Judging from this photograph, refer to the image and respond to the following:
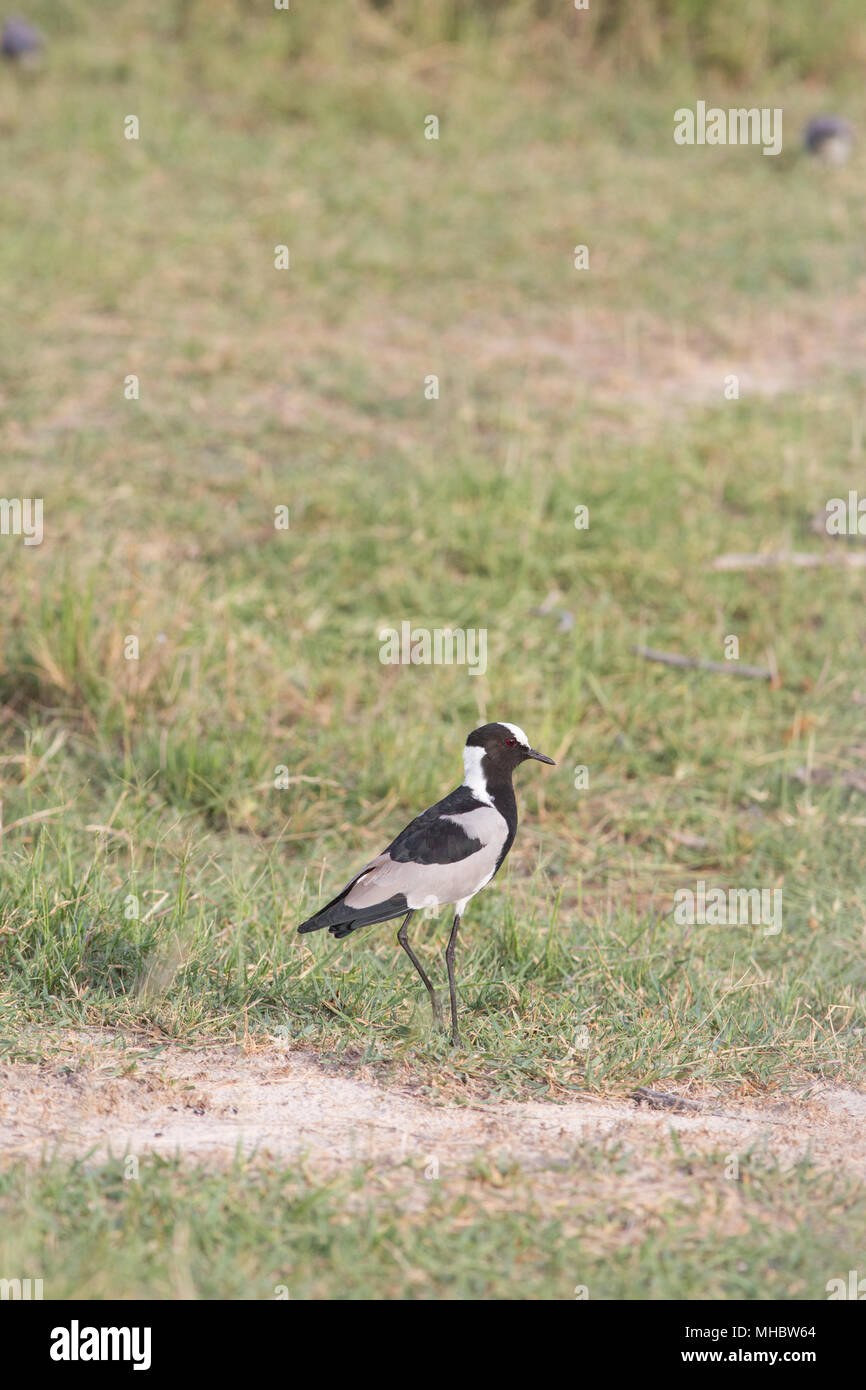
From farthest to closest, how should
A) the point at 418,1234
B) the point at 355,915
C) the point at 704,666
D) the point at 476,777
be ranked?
the point at 704,666
the point at 476,777
the point at 355,915
the point at 418,1234

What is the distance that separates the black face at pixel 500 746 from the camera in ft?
12.2

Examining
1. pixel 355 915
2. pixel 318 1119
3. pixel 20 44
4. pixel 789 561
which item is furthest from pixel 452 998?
pixel 20 44

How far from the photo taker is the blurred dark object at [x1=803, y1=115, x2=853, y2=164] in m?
9.88

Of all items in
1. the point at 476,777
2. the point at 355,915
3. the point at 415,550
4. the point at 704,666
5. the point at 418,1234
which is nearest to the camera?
the point at 418,1234

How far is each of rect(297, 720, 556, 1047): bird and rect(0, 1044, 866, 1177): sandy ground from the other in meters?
0.31

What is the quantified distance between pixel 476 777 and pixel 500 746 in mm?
93

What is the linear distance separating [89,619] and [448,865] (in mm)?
2111

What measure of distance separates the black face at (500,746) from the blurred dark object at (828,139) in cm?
740

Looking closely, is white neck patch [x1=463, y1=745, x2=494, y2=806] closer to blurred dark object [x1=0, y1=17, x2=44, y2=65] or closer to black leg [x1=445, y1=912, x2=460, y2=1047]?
black leg [x1=445, y1=912, x2=460, y2=1047]

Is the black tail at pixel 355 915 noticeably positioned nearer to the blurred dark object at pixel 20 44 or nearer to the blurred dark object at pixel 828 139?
the blurred dark object at pixel 828 139

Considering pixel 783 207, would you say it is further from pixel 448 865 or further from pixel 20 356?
pixel 448 865

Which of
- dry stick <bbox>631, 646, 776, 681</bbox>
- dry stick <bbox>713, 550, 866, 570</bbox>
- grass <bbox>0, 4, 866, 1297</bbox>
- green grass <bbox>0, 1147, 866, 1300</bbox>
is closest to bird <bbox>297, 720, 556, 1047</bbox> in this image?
grass <bbox>0, 4, 866, 1297</bbox>

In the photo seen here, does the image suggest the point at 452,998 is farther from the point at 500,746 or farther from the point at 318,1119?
the point at 500,746

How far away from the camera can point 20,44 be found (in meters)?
10.2
